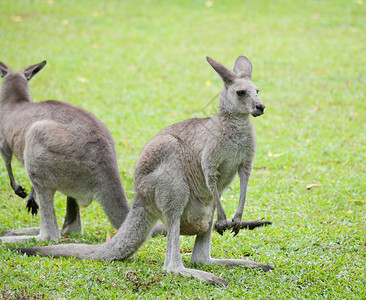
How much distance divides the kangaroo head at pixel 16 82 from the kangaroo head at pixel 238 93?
275 centimetres

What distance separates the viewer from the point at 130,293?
13.4ft

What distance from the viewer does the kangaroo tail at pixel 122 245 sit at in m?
4.50

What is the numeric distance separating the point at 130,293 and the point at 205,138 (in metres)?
1.33

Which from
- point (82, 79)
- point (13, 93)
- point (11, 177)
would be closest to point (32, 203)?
point (11, 177)

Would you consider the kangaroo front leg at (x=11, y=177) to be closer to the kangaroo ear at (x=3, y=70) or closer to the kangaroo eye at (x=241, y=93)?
the kangaroo ear at (x=3, y=70)

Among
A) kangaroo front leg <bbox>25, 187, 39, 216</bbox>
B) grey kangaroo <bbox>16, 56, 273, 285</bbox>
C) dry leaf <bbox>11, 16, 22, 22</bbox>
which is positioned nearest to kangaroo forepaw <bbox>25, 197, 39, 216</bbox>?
kangaroo front leg <bbox>25, 187, 39, 216</bbox>

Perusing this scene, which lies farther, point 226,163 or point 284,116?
point 284,116

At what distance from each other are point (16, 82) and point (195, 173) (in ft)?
9.82

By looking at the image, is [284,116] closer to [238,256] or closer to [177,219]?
[238,256]

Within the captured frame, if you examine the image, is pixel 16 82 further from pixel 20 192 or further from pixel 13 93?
pixel 20 192

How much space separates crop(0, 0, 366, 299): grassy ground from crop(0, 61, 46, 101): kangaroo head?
1.26m

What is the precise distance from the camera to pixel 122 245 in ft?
14.9

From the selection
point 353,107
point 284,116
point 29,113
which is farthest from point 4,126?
point 353,107

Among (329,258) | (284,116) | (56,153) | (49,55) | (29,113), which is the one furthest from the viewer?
(49,55)
